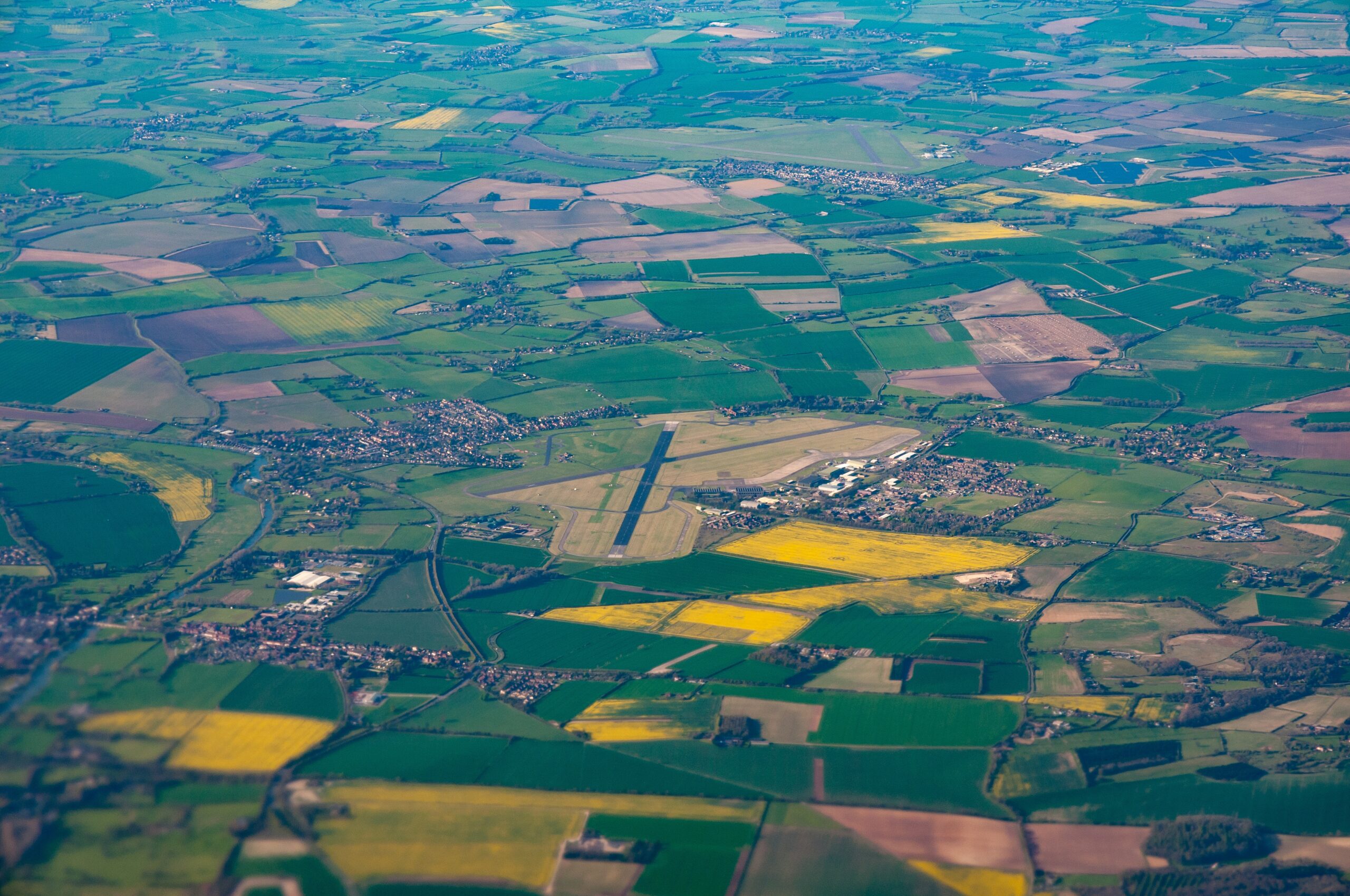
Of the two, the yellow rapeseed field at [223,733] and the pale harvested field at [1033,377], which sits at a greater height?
the yellow rapeseed field at [223,733]

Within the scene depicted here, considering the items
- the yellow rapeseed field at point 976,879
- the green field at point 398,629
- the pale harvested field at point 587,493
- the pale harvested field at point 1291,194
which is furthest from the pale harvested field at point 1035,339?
the yellow rapeseed field at point 976,879

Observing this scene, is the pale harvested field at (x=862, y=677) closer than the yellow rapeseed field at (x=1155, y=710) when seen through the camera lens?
No

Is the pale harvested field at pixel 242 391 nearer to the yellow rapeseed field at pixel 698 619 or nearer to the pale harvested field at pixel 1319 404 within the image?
the yellow rapeseed field at pixel 698 619

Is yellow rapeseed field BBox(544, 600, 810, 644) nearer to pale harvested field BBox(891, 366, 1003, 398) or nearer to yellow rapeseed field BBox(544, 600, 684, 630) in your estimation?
yellow rapeseed field BBox(544, 600, 684, 630)

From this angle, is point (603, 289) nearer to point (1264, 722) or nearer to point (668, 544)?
point (668, 544)

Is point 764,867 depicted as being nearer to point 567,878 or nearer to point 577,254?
point 567,878
